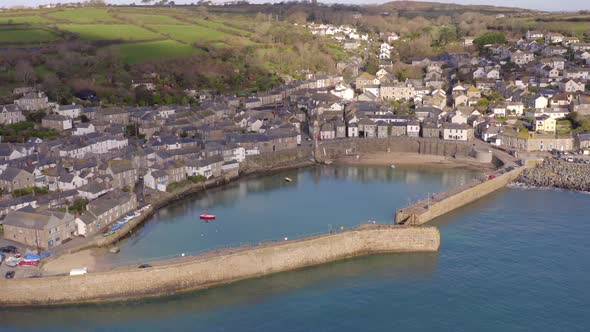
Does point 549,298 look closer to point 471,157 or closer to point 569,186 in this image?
point 569,186

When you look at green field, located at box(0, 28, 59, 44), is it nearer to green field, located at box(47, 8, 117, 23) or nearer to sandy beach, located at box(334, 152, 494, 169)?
green field, located at box(47, 8, 117, 23)

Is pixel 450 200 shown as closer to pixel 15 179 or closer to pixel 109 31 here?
pixel 15 179

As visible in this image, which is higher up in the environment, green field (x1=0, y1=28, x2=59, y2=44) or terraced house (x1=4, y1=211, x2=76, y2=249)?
green field (x1=0, y1=28, x2=59, y2=44)

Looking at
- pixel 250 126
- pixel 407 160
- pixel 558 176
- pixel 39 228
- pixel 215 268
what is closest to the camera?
pixel 215 268

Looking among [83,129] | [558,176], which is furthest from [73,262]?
[558,176]

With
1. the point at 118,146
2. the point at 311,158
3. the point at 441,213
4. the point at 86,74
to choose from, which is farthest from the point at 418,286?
the point at 86,74

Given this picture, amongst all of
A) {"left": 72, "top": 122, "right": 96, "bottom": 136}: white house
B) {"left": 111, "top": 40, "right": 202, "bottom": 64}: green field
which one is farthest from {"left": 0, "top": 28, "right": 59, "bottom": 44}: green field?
{"left": 72, "top": 122, "right": 96, "bottom": 136}: white house
